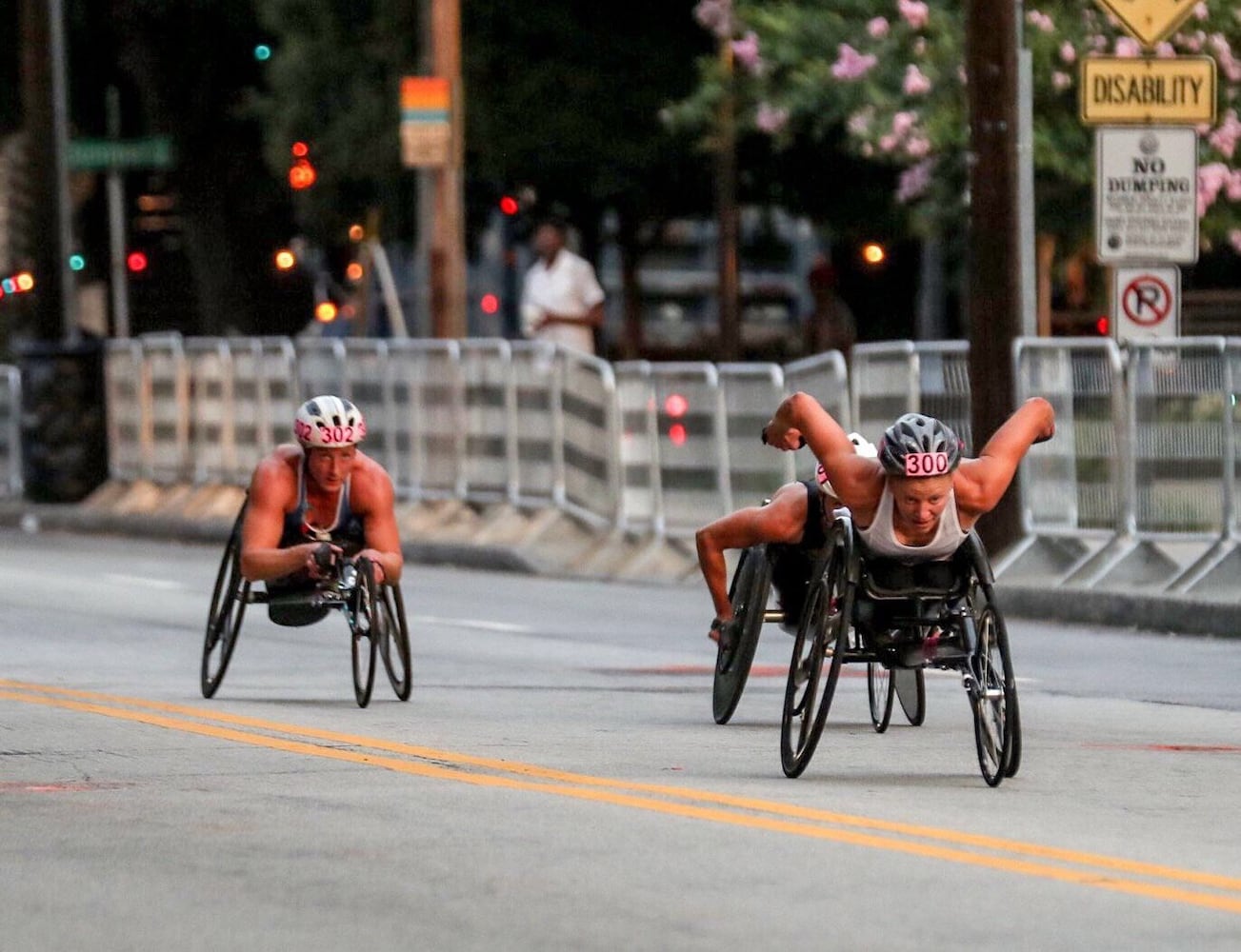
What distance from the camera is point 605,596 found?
2122cm

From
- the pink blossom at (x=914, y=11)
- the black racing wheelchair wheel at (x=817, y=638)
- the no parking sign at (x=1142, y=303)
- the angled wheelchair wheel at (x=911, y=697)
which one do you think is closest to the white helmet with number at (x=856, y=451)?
the angled wheelchair wheel at (x=911, y=697)

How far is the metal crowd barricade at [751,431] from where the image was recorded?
21.9 meters

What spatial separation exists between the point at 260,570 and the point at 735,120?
77.3 feet

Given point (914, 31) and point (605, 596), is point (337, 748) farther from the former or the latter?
point (914, 31)

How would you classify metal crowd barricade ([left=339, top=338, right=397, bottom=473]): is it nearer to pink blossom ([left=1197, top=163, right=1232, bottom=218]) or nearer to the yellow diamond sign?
pink blossom ([left=1197, top=163, right=1232, bottom=218])

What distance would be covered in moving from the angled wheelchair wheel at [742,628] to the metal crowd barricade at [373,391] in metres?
13.7

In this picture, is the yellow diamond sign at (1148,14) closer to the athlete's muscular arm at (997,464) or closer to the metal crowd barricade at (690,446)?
the metal crowd barricade at (690,446)

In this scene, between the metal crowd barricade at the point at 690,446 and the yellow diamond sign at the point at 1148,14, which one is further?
the metal crowd barricade at the point at 690,446

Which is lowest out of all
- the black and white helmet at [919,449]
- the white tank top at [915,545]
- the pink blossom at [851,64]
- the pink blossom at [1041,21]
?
the white tank top at [915,545]

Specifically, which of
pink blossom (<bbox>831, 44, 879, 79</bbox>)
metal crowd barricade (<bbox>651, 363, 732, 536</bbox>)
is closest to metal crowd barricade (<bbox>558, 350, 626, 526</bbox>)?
metal crowd barricade (<bbox>651, 363, 732, 536</bbox>)

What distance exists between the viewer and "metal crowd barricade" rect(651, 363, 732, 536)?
890 inches

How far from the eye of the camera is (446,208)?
1088 inches

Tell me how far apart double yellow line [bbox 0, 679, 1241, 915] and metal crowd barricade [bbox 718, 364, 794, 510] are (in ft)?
28.7

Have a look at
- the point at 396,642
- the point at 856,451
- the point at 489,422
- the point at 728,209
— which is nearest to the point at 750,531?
the point at 856,451
